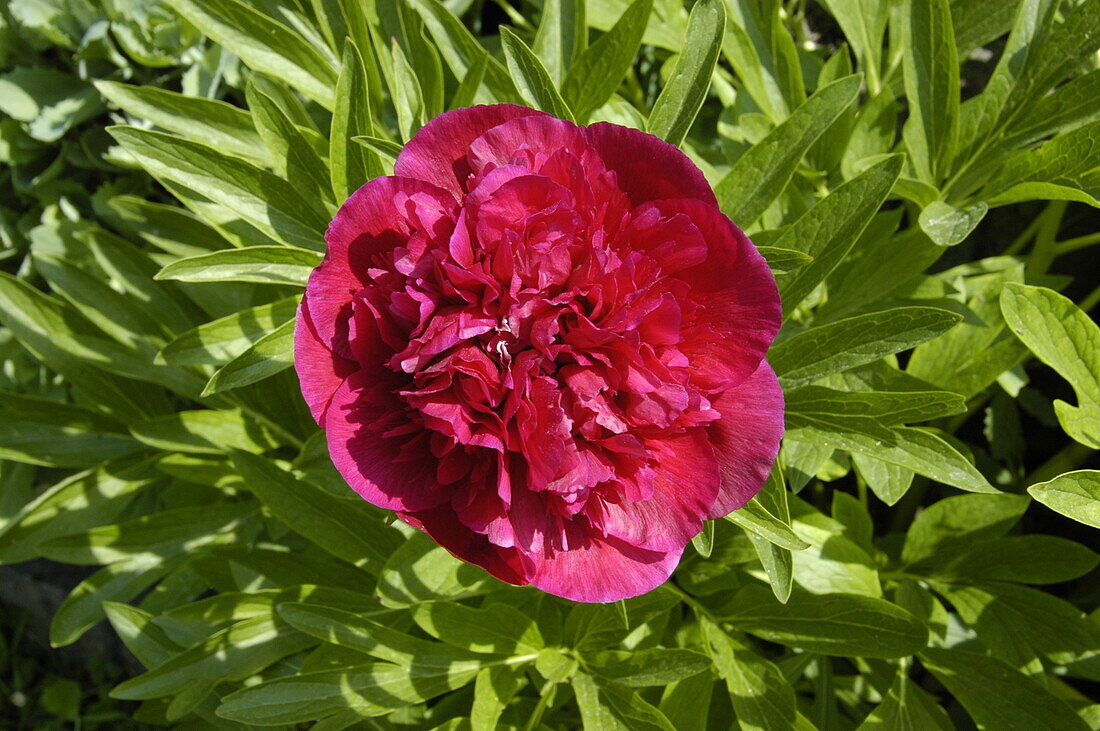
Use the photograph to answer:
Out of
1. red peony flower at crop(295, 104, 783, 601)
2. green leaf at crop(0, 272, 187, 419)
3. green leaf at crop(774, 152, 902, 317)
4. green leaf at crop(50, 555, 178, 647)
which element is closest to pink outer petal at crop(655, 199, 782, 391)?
red peony flower at crop(295, 104, 783, 601)

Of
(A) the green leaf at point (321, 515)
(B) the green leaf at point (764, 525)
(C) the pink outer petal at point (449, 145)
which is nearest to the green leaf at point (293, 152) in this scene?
(C) the pink outer petal at point (449, 145)

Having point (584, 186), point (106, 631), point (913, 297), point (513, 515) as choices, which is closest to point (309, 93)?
point (584, 186)

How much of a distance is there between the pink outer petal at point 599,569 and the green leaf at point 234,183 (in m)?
0.46

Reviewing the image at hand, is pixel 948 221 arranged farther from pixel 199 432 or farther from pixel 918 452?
pixel 199 432

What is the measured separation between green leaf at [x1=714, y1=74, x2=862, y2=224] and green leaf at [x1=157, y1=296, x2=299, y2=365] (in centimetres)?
50

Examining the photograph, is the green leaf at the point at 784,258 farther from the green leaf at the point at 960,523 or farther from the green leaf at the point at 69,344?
the green leaf at the point at 69,344

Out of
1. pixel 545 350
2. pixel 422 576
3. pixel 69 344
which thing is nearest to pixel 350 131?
pixel 545 350

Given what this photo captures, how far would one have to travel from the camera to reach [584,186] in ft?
2.31

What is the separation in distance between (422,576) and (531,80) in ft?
1.83

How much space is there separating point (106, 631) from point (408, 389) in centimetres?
184

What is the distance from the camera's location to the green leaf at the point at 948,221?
91 centimetres

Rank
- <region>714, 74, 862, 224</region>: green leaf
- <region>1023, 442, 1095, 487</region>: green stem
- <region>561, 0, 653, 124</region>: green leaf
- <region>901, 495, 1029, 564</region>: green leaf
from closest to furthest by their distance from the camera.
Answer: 1. <region>714, 74, 862, 224</region>: green leaf
2. <region>561, 0, 653, 124</region>: green leaf
3. <region>901, 495, 1029, 564</region>: green leaf
4. <region>1023, 442, 1095, 487</region>: green stem

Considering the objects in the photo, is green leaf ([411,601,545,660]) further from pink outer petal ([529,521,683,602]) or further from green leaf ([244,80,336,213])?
green leaf ([244,80,336,213])

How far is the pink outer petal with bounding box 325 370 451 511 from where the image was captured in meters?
0.71
